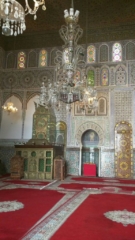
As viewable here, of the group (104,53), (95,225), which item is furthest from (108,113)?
(95,225)

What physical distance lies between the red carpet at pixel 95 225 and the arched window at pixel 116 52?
6.64 metres

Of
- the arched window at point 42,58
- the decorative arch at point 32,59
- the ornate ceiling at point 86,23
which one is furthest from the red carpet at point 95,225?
the decorative arch at point 32,59

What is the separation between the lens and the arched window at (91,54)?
383 inches

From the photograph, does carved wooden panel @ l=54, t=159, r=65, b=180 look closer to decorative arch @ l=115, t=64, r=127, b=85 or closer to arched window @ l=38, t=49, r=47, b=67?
decorative arch @ l=115, t=64, r=127, b=85

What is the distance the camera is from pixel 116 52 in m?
9.52

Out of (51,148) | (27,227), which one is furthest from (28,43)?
(27,227)

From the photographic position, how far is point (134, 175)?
8.41 meters

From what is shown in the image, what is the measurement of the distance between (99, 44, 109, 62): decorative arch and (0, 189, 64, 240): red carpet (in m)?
6.40

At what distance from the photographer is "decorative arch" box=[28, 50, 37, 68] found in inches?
401

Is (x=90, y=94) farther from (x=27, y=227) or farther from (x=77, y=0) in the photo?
(x=27, y=227)

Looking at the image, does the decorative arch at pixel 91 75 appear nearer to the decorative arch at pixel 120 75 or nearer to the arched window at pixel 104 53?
the arched window at pixel 104 53

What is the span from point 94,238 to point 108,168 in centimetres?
631

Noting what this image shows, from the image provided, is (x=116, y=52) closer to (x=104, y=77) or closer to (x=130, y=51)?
(x=130, y=51)

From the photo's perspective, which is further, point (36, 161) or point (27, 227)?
point (36, 161)
